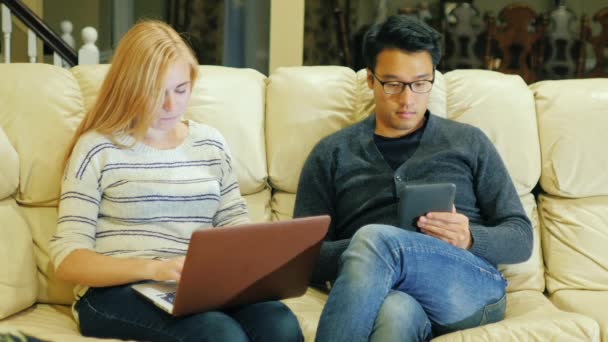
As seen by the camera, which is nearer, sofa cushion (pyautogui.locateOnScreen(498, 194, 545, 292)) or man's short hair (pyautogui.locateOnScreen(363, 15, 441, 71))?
man's short hair (pyautogui.locateOnScreen(363, 15, 441, 71))

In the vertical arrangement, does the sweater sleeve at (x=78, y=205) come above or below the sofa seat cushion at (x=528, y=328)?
above

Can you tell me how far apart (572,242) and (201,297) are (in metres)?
1.17

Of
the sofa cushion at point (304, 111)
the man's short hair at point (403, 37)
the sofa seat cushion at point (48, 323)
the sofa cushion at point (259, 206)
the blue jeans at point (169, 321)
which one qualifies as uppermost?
the man's short hair at point (403, 37)

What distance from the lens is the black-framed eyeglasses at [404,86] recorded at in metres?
2.14

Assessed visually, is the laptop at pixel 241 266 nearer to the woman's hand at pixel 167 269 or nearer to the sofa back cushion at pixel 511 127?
the woman's hand at pixel 167 269

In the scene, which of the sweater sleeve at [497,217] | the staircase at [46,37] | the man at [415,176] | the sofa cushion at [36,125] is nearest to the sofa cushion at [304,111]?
the man at [415,176]

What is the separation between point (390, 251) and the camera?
1.77 m

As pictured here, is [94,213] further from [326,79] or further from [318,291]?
[326,79]

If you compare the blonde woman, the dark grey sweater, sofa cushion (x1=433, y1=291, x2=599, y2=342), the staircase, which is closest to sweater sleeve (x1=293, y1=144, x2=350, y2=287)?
the dark grey sweater

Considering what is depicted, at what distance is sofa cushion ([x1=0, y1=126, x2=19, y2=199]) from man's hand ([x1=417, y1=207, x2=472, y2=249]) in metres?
1.01

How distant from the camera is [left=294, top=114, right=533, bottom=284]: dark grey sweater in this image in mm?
2111

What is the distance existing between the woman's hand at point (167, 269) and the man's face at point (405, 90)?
28.9 inches

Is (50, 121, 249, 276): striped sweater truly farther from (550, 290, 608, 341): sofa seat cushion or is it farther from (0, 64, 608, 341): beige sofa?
(550, 290, 608, 341): sofa seat cushion

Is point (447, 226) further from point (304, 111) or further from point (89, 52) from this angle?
point (89, 52)
